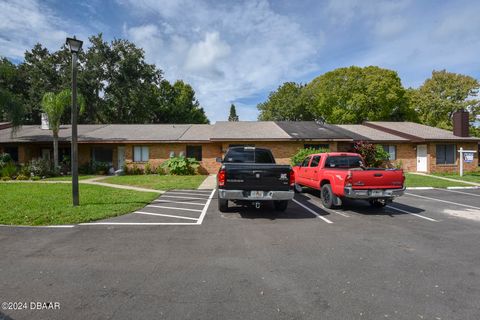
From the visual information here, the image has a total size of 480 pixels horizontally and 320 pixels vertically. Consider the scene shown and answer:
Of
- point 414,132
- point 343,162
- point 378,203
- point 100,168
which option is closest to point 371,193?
point 378,203

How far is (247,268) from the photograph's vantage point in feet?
14.1

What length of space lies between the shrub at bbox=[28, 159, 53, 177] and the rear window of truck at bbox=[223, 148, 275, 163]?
1439 centimetres

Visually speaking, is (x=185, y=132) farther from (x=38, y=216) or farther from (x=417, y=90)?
(x=417, y=90)

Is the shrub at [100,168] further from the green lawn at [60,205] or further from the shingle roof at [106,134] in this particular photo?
the green lawn at [60,205]

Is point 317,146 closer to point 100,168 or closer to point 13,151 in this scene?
point 100,168

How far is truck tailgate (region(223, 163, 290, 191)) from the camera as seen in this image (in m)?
7.32

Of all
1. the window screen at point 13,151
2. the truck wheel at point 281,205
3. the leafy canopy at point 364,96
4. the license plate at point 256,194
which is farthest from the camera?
the leafy canopy at point 364,96

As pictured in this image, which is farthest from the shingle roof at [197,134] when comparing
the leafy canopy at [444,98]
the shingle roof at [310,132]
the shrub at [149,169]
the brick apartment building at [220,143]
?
the leafy canopy at [444,98]

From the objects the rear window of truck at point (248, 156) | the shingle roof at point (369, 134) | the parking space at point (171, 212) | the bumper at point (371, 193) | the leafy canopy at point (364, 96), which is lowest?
the parking space at point (171, 212)

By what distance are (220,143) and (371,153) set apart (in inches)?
427

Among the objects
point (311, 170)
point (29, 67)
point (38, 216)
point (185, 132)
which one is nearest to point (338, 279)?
point (311, 170)

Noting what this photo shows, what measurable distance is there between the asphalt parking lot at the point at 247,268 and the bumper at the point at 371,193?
676mm

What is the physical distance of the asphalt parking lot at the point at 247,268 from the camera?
3.16 m

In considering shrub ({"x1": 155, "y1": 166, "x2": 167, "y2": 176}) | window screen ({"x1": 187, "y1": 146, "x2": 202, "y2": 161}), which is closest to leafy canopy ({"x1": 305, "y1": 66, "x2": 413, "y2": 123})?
window screen ({"x1": 187, "y1": 146, "x2": 202, "y2": 161})
